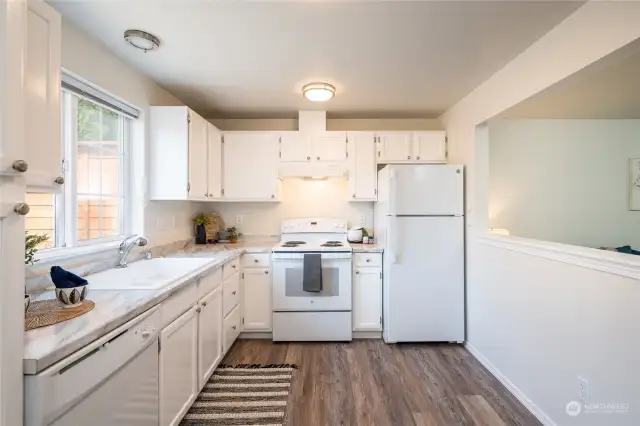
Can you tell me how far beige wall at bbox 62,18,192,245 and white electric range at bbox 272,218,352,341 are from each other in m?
1.03

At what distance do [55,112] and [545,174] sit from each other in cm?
421

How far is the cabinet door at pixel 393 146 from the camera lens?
3504 millimetres

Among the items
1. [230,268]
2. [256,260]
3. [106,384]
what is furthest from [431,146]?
[106,384]

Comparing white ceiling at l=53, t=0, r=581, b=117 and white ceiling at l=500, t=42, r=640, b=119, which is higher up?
white ceiling at l=53, t=0, r=581, b=117

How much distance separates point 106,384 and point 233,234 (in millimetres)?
2494

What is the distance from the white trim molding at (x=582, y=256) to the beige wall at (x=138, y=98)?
9.31ft

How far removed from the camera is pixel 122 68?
7.50 feet

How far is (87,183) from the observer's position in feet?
6.99

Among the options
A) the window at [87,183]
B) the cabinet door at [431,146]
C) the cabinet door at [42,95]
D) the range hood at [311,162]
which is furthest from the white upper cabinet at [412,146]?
the cabinet door at [42,95]

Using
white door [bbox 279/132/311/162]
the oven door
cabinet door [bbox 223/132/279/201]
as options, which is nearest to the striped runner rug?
the oven door

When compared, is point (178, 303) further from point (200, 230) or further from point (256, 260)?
point (200, 230)

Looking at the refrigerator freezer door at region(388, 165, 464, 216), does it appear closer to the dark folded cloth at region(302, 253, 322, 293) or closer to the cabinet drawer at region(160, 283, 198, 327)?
the dark folded cloth at region(302, 253, 322, 293)

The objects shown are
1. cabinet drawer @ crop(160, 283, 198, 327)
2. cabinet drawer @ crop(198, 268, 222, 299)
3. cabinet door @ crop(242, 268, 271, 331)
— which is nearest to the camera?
cabinet drawer @ crop(160, 283, 198, 327)

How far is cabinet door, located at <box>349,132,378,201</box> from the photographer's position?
350 centimetres
